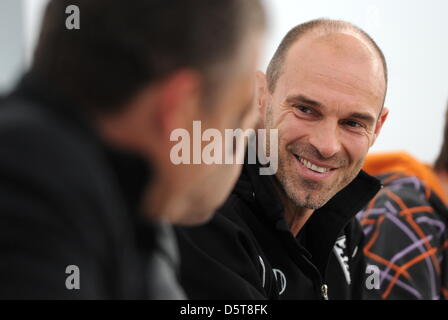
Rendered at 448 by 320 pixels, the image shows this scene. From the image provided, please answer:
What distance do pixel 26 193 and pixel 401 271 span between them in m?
1.15

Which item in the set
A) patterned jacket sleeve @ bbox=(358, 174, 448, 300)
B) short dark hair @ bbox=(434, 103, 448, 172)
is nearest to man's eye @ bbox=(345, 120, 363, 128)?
patterned jacket sleeve @ bbox=(358, 174, 448, 300)

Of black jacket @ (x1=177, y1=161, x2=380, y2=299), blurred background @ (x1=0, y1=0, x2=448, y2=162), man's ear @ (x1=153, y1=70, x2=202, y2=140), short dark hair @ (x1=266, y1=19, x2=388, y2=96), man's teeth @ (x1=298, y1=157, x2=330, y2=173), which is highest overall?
blurred background @ (x1=0, y1=0, x2=448, y2=162)

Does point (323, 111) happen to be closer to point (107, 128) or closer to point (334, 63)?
point (334, 63)

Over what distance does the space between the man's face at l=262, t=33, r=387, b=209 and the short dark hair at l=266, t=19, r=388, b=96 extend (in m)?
0.02

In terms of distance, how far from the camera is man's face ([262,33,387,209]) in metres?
1.10

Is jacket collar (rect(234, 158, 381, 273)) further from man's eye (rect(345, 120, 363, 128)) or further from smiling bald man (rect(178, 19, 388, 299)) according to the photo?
man's eye (rect(345, 120, 363, 128))

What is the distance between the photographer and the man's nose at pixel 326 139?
109 cm

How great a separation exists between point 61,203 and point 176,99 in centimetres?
11

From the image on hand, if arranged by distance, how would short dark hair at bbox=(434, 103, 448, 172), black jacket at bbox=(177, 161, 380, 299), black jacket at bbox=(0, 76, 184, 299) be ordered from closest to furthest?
1. black jacket at bbox=(0, 76, 184, 299)
2. black jacket at bbox=(177, 161, 380, 299)
3. short dark hair at bbox=(434, 103, 448, 172)

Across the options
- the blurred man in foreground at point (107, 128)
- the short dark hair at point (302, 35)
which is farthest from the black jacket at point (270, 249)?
the blurred man in foreground at point (107, 128)

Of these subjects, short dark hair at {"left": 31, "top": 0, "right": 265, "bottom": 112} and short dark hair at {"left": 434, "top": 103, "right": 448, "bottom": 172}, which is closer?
short dark hair at {"left": 31, "top": 0, "right": 265, "bottom": 112}

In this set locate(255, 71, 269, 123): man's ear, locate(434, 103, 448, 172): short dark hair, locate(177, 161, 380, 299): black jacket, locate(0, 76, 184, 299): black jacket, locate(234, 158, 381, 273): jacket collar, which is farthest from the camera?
locate(434, 103, 448, 172): short dark hair
